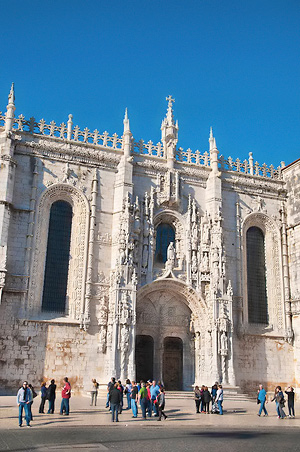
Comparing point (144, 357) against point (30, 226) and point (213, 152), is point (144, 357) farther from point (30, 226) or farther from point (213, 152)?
point (213, 152)

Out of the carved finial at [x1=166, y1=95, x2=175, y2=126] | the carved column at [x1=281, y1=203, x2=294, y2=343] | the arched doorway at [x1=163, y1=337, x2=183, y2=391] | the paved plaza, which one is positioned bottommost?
the paved plaza

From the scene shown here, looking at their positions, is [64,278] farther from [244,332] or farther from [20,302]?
[244,332]

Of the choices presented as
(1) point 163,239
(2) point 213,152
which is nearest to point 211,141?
(2) point 213,152

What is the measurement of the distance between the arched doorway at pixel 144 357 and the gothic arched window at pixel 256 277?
6557mm

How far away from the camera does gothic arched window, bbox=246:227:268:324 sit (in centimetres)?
2981

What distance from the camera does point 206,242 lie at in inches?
1110

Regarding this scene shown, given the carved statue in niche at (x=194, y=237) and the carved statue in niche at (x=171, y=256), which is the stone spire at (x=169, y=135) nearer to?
the carved statue in niche at (x=194, y=237)

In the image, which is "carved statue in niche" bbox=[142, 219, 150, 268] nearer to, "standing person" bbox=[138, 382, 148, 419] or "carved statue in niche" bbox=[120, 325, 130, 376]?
"carved statue in niche" bbox=[120, 325, 130, 376]

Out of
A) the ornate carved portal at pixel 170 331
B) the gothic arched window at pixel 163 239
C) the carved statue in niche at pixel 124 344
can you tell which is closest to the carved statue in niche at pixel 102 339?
the carved statue in niche at pixel 124 344

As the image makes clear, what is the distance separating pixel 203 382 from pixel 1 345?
10.9 meters

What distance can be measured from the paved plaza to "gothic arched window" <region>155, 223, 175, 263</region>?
10015 millimetres

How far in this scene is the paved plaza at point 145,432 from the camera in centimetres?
1158

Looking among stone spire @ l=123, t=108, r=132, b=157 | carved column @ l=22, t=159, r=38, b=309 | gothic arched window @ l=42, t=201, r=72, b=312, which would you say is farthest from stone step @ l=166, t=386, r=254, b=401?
stone spire @ l=123, t=108, r=132, b=157

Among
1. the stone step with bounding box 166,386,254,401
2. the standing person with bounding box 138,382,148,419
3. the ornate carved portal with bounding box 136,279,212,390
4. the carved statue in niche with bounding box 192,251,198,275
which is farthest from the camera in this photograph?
the carved statue in niche with bounding box 192,251,198,275
